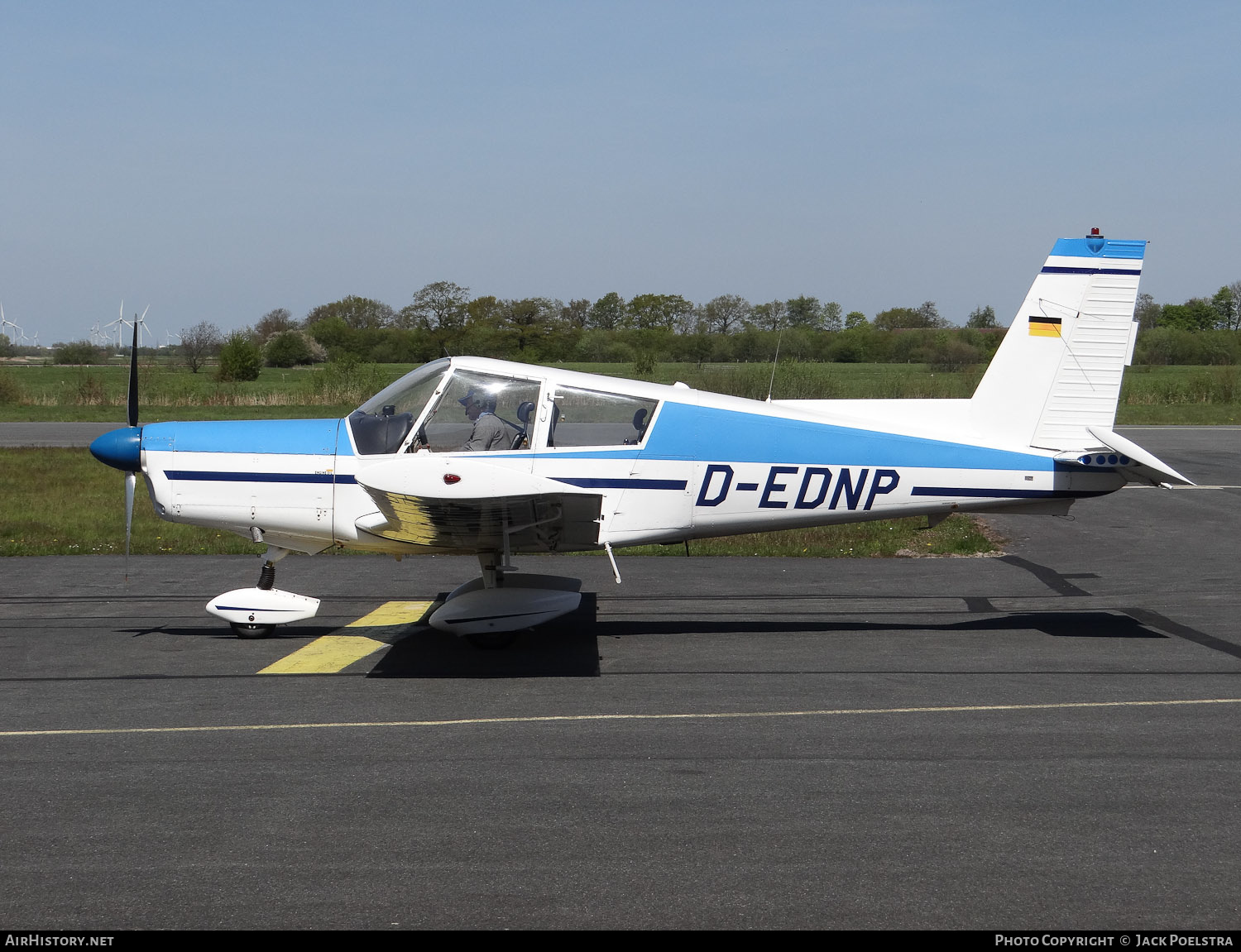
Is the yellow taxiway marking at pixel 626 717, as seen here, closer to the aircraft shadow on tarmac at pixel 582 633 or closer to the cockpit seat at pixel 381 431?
the aircraft shadow on tarmac at pixel 582 633

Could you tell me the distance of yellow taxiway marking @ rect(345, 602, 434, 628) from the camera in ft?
30.6

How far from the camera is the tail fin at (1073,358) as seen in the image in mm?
8914

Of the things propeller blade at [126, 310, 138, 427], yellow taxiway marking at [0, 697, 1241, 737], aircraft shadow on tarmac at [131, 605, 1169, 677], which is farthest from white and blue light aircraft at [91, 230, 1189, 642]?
yellow taxiway marking at [0, 697, 1241, 737]

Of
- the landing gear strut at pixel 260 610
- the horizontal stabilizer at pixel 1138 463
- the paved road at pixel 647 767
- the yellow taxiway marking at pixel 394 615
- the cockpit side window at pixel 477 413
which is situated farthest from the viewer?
the yellow taxiway marking at pixel 394 615

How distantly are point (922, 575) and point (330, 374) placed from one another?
24913mm

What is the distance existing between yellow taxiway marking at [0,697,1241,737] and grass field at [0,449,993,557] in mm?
6082

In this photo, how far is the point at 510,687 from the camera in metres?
7.38

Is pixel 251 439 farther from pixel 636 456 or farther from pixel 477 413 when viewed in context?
pixel 636 456

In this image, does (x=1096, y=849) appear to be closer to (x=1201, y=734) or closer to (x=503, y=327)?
(x=1201, y=734)

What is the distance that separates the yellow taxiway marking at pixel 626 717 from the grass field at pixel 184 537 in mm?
6082

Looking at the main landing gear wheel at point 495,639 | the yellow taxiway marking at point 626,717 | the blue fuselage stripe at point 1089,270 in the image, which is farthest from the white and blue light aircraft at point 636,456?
the yellow taxiway marking at point 626,717

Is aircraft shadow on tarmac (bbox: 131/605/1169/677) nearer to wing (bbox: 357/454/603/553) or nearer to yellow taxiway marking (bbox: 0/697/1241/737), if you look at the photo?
wing (bbox: 357/454/603/553)

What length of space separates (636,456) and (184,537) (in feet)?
26.7
